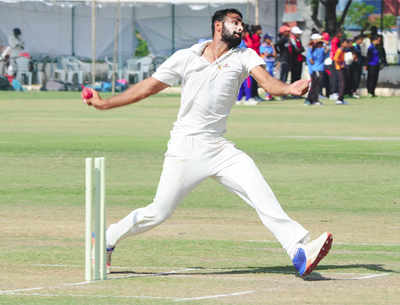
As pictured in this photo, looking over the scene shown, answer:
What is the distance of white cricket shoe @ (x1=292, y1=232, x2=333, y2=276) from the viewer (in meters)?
8.78

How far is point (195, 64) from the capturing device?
30.0ft

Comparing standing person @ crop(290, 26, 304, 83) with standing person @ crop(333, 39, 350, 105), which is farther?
standing person @ crop(290, 26, 304, 83)

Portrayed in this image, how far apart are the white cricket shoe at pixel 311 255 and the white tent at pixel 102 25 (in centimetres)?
3918

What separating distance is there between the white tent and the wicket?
39.3m

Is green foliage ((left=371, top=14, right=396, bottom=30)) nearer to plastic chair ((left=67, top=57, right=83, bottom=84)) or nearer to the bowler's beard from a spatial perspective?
plastic chair ((left=67, top=57, right=83, bottom=84))

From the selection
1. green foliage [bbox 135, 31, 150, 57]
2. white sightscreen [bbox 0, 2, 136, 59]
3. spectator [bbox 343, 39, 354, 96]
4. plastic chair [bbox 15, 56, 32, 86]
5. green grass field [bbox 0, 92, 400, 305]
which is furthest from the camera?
green foliage [bbox 135, 31, 150, 57]

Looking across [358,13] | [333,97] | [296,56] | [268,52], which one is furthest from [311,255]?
[358,13]

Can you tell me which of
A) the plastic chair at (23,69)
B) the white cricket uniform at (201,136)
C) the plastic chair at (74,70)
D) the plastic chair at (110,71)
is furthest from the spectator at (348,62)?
the white cricket uniform at (201,136)

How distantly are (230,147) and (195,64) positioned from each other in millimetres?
666

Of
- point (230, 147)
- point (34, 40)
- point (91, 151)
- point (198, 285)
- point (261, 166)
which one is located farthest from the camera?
point (34, 40)

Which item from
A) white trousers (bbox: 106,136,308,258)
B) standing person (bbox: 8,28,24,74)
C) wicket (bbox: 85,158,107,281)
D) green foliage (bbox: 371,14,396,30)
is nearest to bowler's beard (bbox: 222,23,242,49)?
white trousers (bbox: 106,136,308,258)

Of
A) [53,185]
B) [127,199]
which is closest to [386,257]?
[127,199]

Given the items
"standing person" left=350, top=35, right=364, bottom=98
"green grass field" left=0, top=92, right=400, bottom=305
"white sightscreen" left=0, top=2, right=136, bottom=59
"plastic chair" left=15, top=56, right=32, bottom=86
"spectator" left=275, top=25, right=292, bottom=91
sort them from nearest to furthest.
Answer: "green grass field" left=0, top=92, right=400, bottom=305
"spectator" left=275, top=25, right=292, bottom=91
"standing person" left=350, top=35, right=364, bottom=98
"plastic chair" left=15, top=56, right=32, bottom=86
"white sightscreen" left=0, top=2, right=136, bottom=59

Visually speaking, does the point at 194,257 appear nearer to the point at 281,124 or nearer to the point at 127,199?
the point at 127,199
